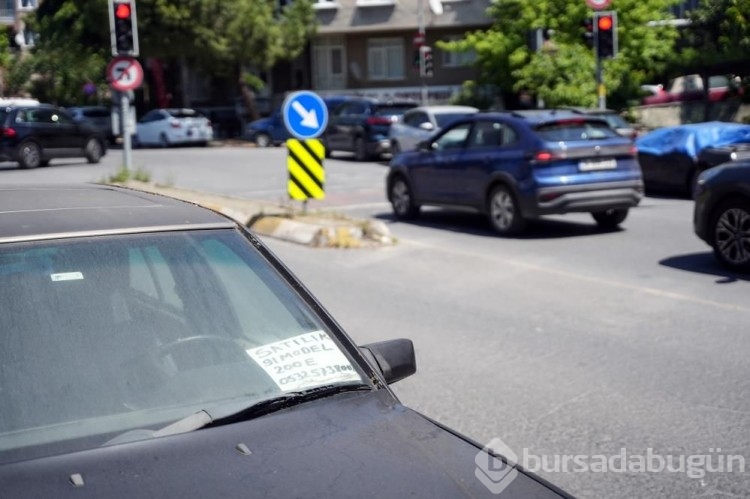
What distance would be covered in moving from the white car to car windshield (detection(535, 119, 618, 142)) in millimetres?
26355

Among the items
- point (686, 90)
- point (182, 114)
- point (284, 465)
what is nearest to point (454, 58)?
point (686, 90)

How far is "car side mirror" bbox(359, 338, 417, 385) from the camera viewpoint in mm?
3803

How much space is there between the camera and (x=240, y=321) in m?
3.69

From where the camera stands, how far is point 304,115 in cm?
1464

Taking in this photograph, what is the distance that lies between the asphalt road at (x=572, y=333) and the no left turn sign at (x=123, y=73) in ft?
19.0

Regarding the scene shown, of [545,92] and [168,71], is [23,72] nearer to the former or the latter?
[168,71]

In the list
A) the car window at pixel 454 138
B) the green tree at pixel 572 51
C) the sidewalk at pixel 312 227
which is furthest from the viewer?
the green tree at pixel 572 51

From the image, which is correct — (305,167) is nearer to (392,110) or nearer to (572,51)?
(392,110)

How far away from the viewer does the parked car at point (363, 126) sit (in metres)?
29.6

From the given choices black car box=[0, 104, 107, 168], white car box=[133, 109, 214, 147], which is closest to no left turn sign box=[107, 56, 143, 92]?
black car box=[0, 104, 107, 168]

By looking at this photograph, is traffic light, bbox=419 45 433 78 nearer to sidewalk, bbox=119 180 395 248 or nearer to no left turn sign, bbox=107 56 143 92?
no left turn sign, bbox=107 56 143 92

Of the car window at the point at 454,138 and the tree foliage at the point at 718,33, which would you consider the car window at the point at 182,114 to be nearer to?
the tree foliage at the point at 718,33

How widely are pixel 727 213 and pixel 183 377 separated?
886 cm

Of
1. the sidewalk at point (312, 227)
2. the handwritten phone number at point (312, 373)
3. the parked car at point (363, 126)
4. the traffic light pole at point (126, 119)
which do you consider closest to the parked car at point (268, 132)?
the parked car at point (363, 126)
